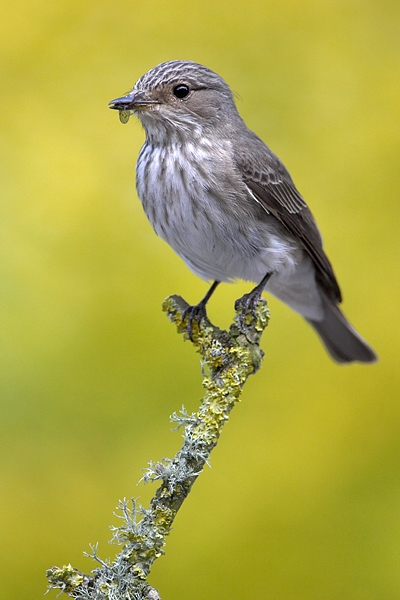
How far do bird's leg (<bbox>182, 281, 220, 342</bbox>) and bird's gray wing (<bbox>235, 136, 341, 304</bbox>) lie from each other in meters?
0.48

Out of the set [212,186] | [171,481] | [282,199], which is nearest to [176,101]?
[212,186]

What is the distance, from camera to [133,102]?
126 inches

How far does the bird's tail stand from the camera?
3904 millimetres

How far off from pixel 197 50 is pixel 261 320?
1.73 meters

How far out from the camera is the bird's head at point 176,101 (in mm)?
3277

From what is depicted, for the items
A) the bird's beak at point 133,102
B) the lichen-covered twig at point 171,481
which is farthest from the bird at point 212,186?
the lichen-covered twig at point 171,481

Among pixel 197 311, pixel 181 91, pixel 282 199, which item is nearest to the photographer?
pixel 197 311

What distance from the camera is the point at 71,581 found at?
1854mm

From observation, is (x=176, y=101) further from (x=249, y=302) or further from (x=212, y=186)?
(x=249, y=302)

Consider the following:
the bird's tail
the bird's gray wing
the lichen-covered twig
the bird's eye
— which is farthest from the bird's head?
Result: the bird's tail

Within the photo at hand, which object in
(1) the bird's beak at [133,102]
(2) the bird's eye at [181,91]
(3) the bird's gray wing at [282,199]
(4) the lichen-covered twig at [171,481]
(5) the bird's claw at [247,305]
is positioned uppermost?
(2) the bird's eye at [181,91]

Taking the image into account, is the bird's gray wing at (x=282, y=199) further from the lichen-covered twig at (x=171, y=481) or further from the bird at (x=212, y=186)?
the lichen-covered twig at (x=171, y=481)

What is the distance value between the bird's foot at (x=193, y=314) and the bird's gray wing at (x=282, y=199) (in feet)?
1.72

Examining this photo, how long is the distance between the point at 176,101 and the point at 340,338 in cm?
158
